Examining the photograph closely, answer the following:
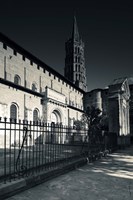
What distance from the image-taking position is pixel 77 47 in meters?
64.5

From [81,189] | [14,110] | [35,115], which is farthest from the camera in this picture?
[35,115]

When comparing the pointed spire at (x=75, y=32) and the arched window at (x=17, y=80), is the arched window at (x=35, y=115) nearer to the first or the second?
the arched window at (x=17, y=80)

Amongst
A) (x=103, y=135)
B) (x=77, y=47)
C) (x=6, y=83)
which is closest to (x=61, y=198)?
(x=103, y=135)

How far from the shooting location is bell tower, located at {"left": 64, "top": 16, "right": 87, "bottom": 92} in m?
61.6

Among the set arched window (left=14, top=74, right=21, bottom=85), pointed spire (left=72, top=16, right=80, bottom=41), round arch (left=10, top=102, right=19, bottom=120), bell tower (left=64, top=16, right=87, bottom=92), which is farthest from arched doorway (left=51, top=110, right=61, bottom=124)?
pointed spire (left=72, top=16, right=80, bottom=41)

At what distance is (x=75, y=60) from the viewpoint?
6272 cm

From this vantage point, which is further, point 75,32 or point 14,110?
point 75,32

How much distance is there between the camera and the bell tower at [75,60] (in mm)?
61559

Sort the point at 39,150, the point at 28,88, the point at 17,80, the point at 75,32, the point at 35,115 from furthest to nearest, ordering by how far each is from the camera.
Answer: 1. the point at 75,32
2. the point at 28,88
3. the point at 17,80
4. the point at 35,115
5. the point at 39,150

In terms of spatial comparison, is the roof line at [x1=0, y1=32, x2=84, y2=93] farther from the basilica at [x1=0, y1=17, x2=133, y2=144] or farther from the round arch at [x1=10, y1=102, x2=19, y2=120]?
the round arch at [x1=10, y1=102, x2=19, y2=120]

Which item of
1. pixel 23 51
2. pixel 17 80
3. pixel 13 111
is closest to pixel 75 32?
pixel 23 51

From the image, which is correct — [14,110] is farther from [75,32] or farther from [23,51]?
[75,32]

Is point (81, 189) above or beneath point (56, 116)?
beneath

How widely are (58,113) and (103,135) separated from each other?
15196 mm
